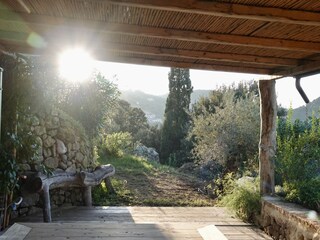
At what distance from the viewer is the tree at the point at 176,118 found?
17.3 meters

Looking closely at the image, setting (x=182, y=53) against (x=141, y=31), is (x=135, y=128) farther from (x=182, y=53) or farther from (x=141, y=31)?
(x=141, y=31)

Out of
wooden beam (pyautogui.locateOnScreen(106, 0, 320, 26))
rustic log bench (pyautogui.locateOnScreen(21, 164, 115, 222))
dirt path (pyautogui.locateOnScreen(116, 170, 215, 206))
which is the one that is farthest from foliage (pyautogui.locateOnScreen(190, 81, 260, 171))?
wooden beam (pyautogui.locateOnScreen(106, 0, 320, 26))

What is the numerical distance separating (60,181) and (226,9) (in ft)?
15.1

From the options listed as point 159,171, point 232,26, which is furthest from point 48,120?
point 159,171

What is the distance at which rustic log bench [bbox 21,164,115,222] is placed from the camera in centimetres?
537

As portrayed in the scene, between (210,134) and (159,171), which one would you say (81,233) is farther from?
(159,171)

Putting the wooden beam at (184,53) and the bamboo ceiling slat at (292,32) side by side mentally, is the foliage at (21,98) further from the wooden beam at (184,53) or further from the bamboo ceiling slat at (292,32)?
the bamboo ceiling slat at (292,32)

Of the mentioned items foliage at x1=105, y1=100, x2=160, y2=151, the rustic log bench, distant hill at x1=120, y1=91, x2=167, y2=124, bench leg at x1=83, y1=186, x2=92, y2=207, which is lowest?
bench leg at x1=83, y1=186, x2=92, y2=207

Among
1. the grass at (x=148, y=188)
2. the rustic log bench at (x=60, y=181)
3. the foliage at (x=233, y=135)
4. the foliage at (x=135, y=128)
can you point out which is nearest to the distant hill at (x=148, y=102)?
the foliage at (x=135, y=128)

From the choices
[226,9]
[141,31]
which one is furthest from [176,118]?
[226,9]

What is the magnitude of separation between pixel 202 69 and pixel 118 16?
214cm

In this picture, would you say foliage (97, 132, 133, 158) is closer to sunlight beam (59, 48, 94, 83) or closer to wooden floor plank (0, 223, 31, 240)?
sunlight beam (59, 48, 94, 83)

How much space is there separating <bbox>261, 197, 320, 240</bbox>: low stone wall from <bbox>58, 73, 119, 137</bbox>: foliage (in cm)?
515

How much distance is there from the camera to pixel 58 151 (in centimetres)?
668
